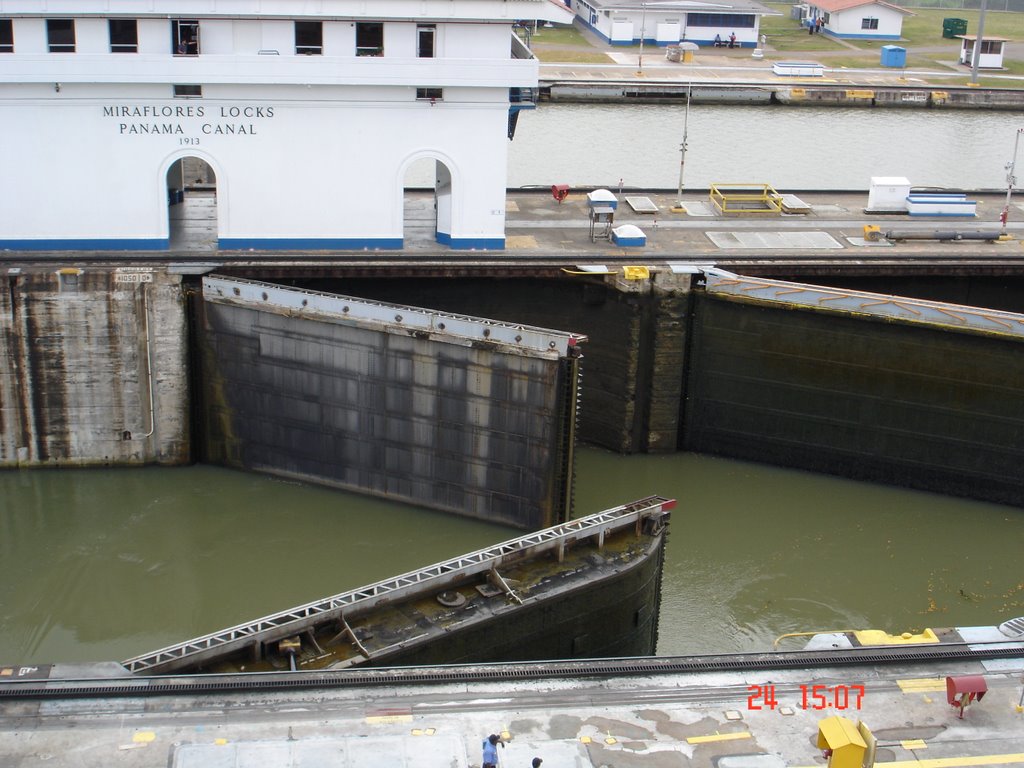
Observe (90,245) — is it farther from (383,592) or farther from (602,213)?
(383,592)

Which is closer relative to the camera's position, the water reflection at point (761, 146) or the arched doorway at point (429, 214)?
the arched doorway at point (429, 214)

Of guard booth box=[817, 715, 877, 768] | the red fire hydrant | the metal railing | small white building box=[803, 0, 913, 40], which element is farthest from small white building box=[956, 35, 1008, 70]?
guard booth box=[817, 715, 877, 768]

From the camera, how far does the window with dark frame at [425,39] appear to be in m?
28.5

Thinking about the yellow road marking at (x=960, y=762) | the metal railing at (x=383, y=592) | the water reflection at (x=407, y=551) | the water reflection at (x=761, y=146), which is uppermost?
the water reflection at (x=761, y=146)

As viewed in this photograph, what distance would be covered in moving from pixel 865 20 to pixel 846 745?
244 feet

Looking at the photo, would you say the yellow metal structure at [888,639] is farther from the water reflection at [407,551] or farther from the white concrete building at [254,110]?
the white concrete building at [254,110]

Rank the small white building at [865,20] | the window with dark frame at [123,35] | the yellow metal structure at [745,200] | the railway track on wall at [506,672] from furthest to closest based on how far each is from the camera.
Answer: the small white building at [865,20], the yellow metal structure at [745,200], the window with dark frame at [123,35], the railway track on wall at [506,672]

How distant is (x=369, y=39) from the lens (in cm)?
2853

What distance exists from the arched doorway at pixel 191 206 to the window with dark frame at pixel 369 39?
4.93 m

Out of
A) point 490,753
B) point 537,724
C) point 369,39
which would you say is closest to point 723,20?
point 369,39

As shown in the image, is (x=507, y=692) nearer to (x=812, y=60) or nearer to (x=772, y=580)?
(x=772, y=580)

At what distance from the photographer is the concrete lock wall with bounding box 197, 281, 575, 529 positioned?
2570cm

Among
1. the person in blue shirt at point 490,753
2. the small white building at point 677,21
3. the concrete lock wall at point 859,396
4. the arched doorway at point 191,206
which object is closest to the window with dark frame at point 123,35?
the arched doorway at point 191,206

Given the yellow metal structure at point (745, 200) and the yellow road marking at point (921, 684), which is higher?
the yellow metal structure at point (745, 200)
